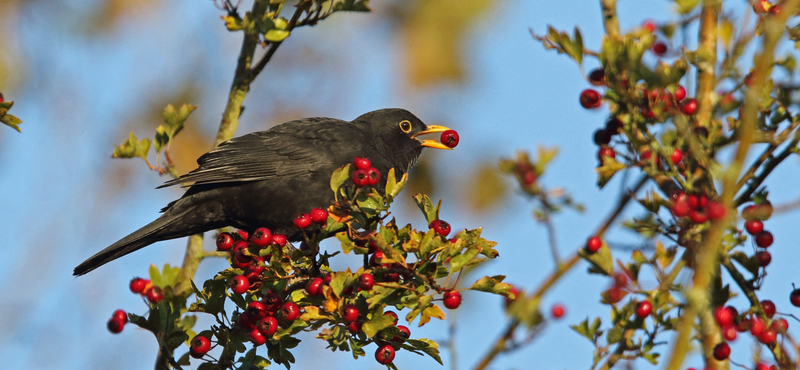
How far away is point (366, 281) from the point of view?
296 cm

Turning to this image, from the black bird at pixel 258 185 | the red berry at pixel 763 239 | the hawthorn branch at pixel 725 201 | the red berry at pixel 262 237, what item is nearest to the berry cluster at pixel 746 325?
the red berry at pixel 763 239

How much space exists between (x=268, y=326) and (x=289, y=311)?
13cm

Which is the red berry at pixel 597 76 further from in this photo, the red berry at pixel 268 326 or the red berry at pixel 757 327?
the red berry at pixel 268 326

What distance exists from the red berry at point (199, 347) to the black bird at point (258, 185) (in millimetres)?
1677

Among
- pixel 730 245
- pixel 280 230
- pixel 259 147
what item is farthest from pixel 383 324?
pixel 259 147

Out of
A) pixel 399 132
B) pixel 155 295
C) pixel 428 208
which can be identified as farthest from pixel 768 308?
pixel 399 132

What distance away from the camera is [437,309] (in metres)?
3.03

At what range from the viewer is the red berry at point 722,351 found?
2.51 meters

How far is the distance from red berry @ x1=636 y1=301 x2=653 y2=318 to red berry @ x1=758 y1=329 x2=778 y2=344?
0.40 meters

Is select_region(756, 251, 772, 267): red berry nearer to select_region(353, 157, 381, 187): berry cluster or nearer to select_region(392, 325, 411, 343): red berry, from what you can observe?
select_region(392, 325, 411, 343): red berry

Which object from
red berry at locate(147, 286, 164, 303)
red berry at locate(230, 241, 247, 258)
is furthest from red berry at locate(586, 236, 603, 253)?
red berry at locate(147, 286, 164, 303)

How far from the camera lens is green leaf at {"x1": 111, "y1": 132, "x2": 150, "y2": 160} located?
4648 mm

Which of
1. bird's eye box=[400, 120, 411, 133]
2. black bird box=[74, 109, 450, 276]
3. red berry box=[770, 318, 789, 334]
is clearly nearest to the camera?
red berry box=[770, 318, 789, 334]

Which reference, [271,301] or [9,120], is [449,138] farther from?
[9,120]
